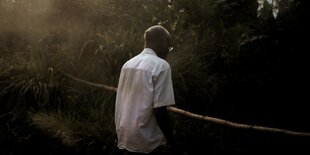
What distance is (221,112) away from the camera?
826 centimetres

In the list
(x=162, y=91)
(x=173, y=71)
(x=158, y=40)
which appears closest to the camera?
(x=162, y=91)

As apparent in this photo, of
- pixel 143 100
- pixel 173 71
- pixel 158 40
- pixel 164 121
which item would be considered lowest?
pixel 173 71

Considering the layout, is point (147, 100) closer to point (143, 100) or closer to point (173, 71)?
point (143, 100)

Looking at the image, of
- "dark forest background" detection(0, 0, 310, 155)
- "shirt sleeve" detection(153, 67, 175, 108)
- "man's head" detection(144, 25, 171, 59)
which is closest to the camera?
"shirt sleeve" detection(153, 67, 175, 108)

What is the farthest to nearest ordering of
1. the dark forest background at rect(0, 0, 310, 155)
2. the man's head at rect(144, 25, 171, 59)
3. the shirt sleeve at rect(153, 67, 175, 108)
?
the dark forest background at rect(0, 0, 310, 155), the man's head at rect(144, 25, 171, 59), the shirt sleeve at rect(153, 67, 175, 108)

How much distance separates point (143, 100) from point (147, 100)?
4 cm

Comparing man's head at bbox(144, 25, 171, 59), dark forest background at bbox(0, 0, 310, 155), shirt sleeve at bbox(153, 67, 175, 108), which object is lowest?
dark forest background at bbox(0, 0, 310, 155)

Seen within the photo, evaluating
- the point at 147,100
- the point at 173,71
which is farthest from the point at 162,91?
the point at 173,71

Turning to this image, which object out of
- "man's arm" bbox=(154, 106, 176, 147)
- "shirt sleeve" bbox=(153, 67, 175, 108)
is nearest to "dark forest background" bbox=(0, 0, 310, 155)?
"man's arm" bbox=(154, 106, 176, 147)

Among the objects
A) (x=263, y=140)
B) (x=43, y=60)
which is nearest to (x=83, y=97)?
(x=43, y=60)

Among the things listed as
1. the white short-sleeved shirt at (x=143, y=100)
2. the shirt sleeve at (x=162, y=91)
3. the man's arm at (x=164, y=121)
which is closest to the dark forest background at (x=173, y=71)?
the white short-sleeved shirt at (x=143, y=100)

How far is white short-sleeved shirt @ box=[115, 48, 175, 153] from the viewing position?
350cm

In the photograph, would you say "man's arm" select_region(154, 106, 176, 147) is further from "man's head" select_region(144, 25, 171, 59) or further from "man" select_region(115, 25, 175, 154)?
"man's head" select_region(144, 25, 171, 59)

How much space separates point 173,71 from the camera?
8.36 metres
